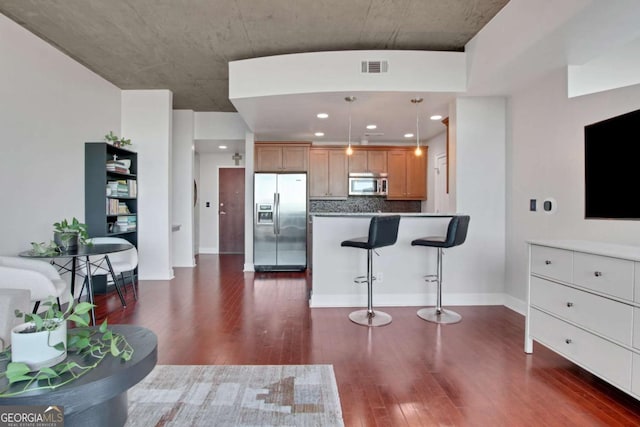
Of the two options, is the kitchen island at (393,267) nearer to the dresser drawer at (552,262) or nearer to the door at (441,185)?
the dresser drawer at (552,262)

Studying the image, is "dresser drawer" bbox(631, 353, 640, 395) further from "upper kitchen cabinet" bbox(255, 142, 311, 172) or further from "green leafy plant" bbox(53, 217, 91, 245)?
"upper kitchen cabinet" bbox(255, 142, 311, 172)

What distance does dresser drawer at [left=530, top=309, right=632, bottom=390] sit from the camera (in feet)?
6.05

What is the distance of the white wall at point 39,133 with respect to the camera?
3.15m

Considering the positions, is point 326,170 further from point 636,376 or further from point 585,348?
point 636,376

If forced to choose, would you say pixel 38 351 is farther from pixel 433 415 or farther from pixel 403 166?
pixel 403 166

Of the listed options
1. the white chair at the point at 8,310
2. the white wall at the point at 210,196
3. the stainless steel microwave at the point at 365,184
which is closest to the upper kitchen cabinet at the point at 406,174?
the stainless steel microwave at the point at 365,184

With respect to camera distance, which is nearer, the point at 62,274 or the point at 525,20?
the point at 525,20

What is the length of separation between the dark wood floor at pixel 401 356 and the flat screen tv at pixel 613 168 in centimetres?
116

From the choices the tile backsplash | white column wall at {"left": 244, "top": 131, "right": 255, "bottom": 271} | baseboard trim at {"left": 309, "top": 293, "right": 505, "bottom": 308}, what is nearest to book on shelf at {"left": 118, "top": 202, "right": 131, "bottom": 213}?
white column wall at {"left": 244, "top": 131, "right": 255, "bottom": 271}

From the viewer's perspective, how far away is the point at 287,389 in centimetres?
206

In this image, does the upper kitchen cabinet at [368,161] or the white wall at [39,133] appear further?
the upper kitchen cabinet at [368,161]

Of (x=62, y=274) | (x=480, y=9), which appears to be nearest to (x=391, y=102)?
(x=480, y=9)

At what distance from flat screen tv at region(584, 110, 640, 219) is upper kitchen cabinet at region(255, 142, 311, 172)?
4183 millimetres

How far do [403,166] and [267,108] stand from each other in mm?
3084
